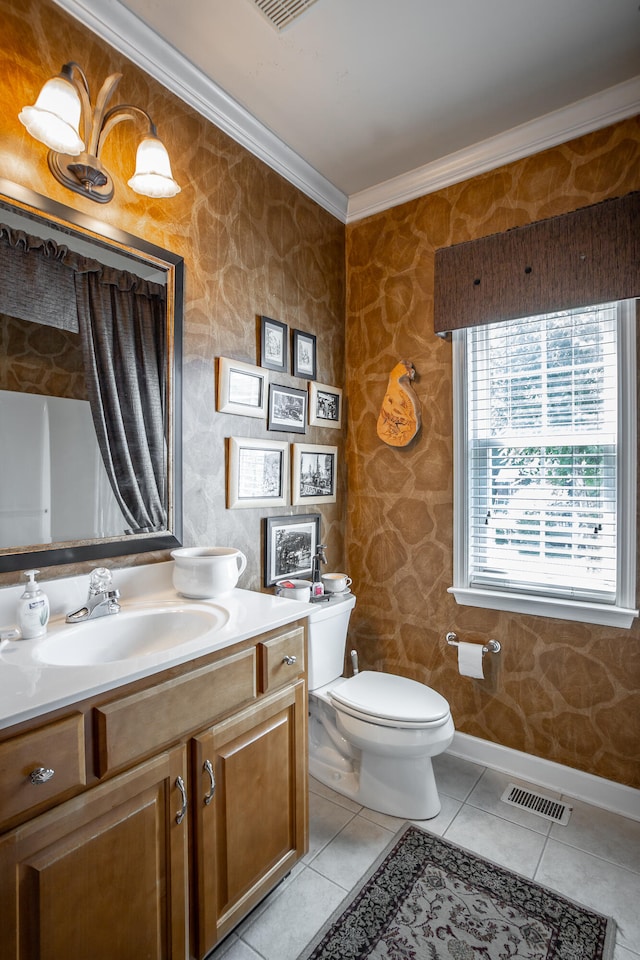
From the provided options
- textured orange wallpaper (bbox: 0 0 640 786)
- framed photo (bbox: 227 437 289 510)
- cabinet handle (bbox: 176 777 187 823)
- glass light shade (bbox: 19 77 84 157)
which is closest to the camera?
cabinet handle (bbox: 176 777 187 823)

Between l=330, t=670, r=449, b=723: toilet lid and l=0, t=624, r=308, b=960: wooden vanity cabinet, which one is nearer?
l=0, t=624, r=308, b=960: wooden vanity cabinet

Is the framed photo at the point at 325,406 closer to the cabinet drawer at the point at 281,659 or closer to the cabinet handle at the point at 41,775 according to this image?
the cabinet drawer at the point at 281,659

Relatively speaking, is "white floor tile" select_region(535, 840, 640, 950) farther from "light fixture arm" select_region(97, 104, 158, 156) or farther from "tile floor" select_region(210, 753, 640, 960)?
"light fixture arm" select_region(97, 104, 158, 156)

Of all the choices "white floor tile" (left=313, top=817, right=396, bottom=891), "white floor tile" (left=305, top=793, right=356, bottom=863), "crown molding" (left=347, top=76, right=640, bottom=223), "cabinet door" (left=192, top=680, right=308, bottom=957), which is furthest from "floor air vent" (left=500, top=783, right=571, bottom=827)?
"crown molding" (left=347, top=76, right=640, bottom=223)

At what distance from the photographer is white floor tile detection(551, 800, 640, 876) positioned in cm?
172

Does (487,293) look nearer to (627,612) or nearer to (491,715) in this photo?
(627,612)

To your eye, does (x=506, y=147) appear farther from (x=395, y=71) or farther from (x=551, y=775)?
(x=551, y=775)

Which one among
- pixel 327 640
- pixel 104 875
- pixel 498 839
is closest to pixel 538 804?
pixel 498 839

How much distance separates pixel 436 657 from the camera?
240 centimetres

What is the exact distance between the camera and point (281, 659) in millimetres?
1473

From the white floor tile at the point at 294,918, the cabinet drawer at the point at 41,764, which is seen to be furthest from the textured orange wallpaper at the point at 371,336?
the white floor tile at the point at 294,918

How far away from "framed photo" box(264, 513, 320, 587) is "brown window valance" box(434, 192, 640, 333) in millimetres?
1093

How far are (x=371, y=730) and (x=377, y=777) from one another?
0.83 feet

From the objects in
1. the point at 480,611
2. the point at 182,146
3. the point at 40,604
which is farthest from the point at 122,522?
the point at 480,611
